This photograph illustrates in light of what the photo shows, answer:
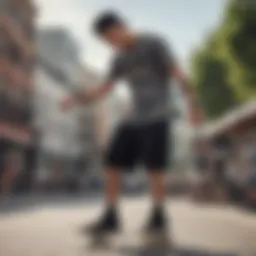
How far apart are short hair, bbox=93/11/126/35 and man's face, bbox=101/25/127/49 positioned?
0.05ft

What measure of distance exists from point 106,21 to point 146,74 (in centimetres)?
28

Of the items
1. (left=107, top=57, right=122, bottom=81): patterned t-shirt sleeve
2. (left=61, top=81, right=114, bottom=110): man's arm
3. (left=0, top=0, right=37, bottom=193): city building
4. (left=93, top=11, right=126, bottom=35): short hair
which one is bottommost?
(left=61, top=81, right=114, bottom=110): man's arm

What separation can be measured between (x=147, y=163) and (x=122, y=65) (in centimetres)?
37

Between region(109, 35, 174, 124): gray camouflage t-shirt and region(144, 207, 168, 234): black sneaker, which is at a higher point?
region(109, 35, 174, 124): gray camouflage t-shirt

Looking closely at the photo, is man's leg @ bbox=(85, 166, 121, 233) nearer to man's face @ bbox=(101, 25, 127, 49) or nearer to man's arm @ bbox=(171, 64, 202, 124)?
man's arm @ bbox=(171, 64, 202, 124)

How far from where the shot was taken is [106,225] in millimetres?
2127

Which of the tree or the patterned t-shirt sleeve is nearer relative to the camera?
the patterned t-shirt sleeve

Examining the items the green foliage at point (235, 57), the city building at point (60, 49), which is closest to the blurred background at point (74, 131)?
the city building at point (60, 49)

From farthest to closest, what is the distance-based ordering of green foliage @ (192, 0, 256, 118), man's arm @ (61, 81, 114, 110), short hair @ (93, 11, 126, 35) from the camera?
1. green foliage @ (192, 0, 256, 118)
2. man's arm @ (61, 81, 114, 110)
3. short hair @ (93, 11, 126, 35)

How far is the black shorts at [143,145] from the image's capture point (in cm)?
226

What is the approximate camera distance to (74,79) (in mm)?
2535

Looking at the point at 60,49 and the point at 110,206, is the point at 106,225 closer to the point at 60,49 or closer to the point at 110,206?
the point at 110,206

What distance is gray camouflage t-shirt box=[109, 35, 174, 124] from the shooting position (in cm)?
226

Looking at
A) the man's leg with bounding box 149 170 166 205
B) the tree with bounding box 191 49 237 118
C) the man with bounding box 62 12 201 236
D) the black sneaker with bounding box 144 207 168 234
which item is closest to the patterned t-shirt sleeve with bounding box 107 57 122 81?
the man with bounding box 62 12 201 236
